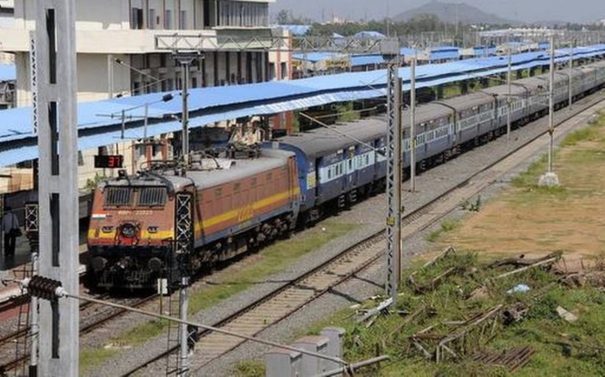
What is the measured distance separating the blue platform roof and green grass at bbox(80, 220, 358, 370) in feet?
19.1

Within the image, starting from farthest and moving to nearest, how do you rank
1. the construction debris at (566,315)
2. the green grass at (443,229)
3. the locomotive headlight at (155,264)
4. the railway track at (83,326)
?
the green grass at (443,229) → the locomotive headlight at (155,264) → the construction debris at (566,315) → the railway track at (83,326)

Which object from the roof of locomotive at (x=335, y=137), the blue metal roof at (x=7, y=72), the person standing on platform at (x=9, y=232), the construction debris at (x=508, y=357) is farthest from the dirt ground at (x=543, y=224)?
the blue metal roof at (x=7, y=72)

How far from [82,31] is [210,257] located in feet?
83.3

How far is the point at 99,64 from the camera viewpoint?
52.3 metres

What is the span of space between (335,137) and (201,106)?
6420mm

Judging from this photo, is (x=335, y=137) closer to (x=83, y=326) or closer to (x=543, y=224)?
(x=543, y=224)

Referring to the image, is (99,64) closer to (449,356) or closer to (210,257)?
(210,257)

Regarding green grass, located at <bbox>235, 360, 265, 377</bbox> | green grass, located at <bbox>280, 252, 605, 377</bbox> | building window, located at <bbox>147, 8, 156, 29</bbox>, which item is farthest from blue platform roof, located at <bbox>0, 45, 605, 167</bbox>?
green grass, located at <bbox>280, 252, 605, 377</bbox>

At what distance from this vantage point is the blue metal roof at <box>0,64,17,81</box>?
65000 millimetres

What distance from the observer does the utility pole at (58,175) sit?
1123 cm

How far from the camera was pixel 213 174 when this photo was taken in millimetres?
28000

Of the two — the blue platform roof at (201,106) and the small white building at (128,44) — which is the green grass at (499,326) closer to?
the blue platform roof at (201,106)

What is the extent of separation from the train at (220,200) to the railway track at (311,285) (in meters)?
1.59

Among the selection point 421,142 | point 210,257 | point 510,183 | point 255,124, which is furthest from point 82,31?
point 210,257
